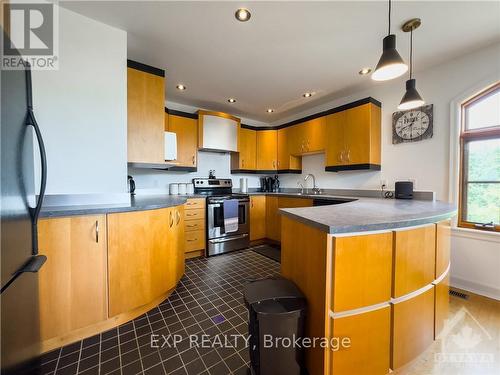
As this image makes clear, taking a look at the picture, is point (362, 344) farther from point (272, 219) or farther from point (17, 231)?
point (272, 219)

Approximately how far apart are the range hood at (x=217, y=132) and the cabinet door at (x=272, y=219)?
124cm

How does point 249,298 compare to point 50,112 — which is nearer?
point 249,298

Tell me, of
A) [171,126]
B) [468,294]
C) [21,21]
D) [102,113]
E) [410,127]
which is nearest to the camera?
[21,21]

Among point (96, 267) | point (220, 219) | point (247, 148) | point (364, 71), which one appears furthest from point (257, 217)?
point (364, 71)

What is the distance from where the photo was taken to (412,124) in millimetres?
2592

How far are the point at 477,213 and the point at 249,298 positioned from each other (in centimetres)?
276

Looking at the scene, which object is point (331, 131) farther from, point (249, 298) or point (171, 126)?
point (249, 298)

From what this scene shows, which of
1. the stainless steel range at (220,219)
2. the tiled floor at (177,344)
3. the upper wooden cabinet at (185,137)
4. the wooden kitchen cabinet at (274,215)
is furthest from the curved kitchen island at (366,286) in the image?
the upper wooden cabinet at (185,137)

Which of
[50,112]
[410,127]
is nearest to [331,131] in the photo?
[410,127]

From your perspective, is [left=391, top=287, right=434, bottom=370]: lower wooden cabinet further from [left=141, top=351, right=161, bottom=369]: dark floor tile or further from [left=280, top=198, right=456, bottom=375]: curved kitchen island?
[left=141, top=351, right=161, bottom=369]: dark floor tile

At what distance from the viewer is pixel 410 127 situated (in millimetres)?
2607

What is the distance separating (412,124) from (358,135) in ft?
2.05

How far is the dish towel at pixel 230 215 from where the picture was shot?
3322 millimetres

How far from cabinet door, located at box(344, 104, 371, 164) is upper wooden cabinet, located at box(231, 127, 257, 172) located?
6.08ft
